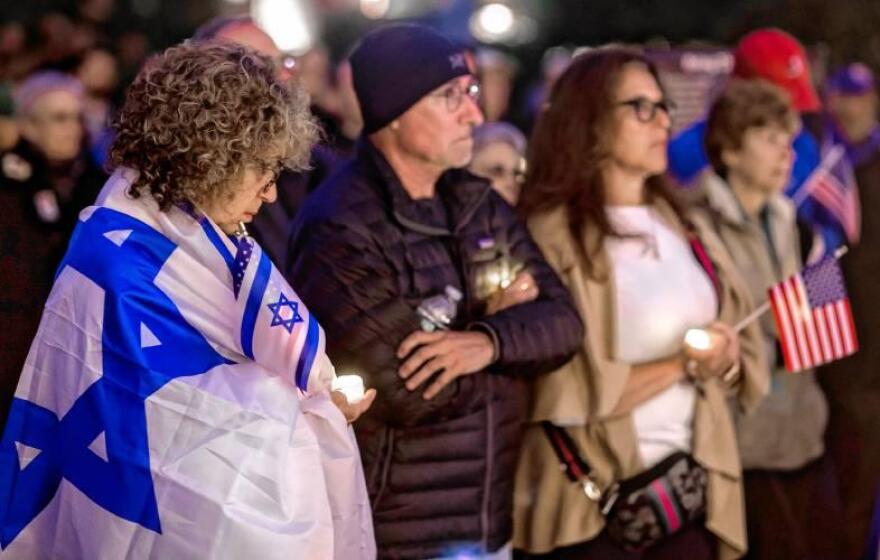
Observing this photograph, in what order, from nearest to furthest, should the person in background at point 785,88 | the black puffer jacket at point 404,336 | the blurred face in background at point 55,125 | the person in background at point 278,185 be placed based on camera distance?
the black puffer jacket at point 404,336 → the person in background at point 278,185 → the blurred face in background at point 55,125 → the person in background at point 785,88

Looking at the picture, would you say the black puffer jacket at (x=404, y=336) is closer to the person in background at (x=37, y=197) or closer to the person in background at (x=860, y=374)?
the person in background at (x=37, y=197)

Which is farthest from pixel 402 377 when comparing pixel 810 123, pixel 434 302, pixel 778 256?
pixel 810 123

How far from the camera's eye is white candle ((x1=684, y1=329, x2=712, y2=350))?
4797 mm

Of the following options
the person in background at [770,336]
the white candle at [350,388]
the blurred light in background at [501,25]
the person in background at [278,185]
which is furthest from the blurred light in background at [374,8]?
the white candle at [350,388]

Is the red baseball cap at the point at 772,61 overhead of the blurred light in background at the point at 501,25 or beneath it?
overhead

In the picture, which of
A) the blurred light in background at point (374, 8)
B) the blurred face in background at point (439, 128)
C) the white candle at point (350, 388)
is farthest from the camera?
the blurred light in background at point (374, 8)

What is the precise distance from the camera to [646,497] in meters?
4.74

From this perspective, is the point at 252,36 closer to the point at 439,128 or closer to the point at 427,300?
the point at 439,128

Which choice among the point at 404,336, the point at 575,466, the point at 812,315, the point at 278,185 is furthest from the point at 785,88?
the point at 404,336

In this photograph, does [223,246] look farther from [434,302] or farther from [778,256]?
[778,256]

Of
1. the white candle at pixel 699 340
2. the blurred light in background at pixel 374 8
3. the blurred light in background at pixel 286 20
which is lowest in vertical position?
the blurred light in background at pixel 374 8

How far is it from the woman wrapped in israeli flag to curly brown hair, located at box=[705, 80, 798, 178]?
301 centimetres

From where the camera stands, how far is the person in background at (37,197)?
13.0 feet

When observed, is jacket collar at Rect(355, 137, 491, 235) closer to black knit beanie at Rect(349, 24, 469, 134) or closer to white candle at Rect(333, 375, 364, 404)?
black knit beanie at Rect(349, 24, 469, 134)
